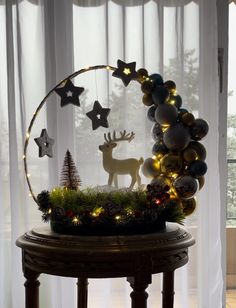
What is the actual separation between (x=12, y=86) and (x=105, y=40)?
1.60 feet

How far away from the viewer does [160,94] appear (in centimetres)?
176

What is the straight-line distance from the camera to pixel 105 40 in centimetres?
228

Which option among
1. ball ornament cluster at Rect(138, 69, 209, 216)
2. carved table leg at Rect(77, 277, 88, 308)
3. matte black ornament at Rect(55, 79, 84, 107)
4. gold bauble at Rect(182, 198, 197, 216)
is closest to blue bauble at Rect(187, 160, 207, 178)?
ball ornament cluster at Rect(138, 69, 209, 216)

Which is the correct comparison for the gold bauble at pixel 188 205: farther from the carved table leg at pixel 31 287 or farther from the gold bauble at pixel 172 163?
the carved table leg at pixel 31 287

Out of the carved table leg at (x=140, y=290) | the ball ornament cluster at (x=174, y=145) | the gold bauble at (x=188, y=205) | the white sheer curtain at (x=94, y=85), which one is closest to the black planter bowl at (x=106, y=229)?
the carved table leg at (x=140, y=290)

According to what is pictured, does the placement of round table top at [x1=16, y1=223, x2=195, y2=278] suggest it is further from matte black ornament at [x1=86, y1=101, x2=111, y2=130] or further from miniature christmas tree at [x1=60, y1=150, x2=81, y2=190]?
matte black ornament at [x1=86, y1=101, x2=111, y2=130]

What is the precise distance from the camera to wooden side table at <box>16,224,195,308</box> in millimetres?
1345

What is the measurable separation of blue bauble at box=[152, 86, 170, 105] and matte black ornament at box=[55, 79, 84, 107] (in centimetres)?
27

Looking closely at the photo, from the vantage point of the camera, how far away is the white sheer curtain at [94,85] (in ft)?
7.45

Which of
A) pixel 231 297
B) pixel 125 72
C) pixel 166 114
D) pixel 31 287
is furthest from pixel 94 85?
pixel 231 297

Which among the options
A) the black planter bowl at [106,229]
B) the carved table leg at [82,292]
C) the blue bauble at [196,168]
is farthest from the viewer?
the carved table leg at [82,292]

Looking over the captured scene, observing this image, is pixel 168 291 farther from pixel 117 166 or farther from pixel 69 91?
pixel 69 91

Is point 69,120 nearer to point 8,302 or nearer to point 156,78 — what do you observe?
point 156,78

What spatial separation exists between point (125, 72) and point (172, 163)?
0.37 metres
